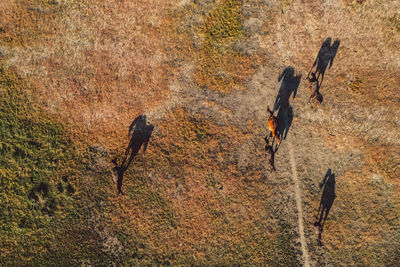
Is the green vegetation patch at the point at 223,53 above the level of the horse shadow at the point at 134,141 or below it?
above

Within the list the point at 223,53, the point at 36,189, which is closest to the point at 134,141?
the point at 36,189

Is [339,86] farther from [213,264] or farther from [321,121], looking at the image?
[213,264]

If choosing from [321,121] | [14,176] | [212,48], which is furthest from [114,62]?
[321,121]

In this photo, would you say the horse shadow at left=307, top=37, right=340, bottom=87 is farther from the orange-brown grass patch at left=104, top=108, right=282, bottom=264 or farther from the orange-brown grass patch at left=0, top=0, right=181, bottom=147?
the orange-brown grass patch at left=0, top=0, right=181, bottom=147

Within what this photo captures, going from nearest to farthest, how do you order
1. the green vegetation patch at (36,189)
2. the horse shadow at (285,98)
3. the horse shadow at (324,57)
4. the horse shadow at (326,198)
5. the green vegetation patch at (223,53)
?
Result: 1. the horse shadow at (324,57)
2. the horse shadow at (285,98)
3. the green vegetation patch at (223,53)
4. the horse shadow at (326,198)
5. the green vegetation patch at (36,189)

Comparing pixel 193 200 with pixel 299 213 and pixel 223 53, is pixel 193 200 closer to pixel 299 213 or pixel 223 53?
pixel 299 213

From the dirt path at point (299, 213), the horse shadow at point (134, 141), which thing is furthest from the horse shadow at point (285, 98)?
the horse shadow at point (134, 141)

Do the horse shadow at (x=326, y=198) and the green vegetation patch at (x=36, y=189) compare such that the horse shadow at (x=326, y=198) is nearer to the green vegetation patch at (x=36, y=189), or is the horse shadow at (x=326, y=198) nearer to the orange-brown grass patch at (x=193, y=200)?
the orange-brown grass patch at (x=193, y=200)
